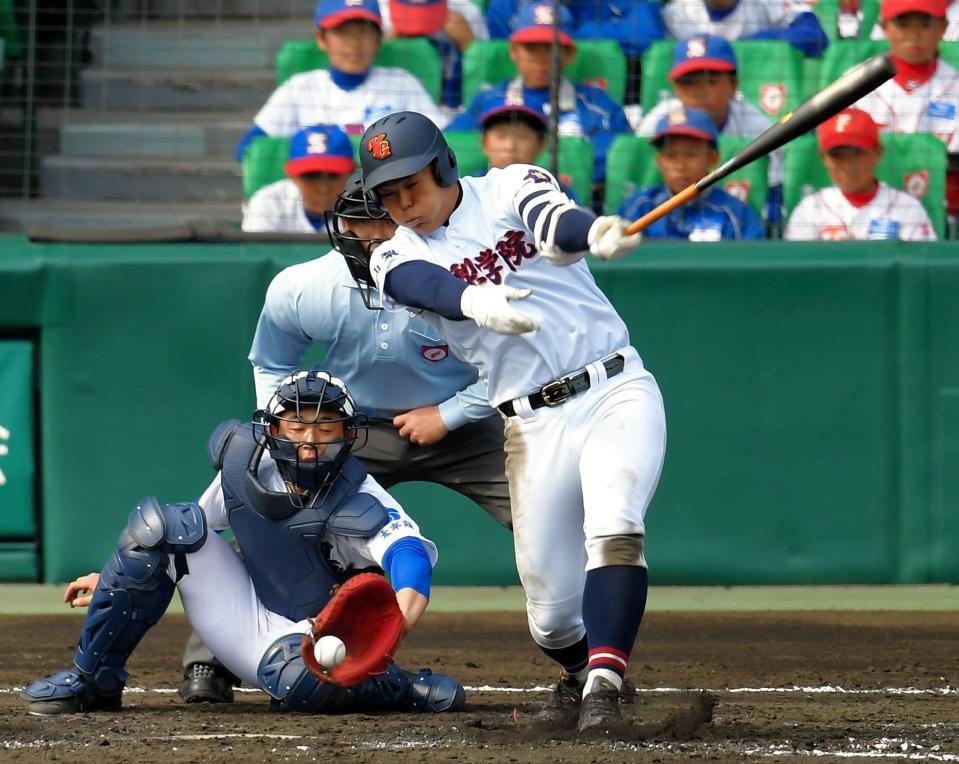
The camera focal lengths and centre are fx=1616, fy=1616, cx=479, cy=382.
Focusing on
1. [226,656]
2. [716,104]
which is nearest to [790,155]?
[716,104]

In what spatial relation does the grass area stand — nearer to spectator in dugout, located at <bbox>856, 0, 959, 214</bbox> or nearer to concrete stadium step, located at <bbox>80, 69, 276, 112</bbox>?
spectator in dugout, located at <bbox>856, 0, 959, 214</bbox>

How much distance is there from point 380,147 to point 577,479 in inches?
38.6

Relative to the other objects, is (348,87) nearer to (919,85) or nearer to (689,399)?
(689,399)

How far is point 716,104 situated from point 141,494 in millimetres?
3038

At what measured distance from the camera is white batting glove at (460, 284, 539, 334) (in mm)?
3693

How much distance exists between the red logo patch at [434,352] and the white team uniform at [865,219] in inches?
87.9

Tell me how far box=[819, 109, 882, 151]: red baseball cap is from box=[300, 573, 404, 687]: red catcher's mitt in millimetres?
3649

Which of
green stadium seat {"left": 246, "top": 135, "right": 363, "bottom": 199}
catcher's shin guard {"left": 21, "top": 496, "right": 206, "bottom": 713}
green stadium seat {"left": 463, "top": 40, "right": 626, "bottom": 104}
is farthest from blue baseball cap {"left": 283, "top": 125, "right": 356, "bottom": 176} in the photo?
catcher's shin guard {"left": 21, "top": 496, "right": 206, "bottom": 713}

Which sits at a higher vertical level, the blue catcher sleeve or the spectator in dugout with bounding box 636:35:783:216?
the spectator in dugout with bounding box 636:35:783:216

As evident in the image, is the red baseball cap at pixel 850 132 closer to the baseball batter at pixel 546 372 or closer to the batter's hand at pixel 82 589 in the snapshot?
the baseball batter at pixel 546 372

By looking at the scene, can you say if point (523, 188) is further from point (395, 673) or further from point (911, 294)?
point (911, 294)

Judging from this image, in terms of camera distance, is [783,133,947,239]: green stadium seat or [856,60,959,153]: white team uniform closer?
[783,133,947,239]: green stadium seat

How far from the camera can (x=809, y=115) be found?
3.89 metres

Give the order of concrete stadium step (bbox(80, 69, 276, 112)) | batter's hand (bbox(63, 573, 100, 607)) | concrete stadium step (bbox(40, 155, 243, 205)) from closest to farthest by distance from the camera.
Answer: batter's hand (bbox(63, 573, 100, 607)) < concrete stadium step (bbox(40, 155, 243, 205)) < concrete stadium step (bbox(80, 69, 276, 112))
